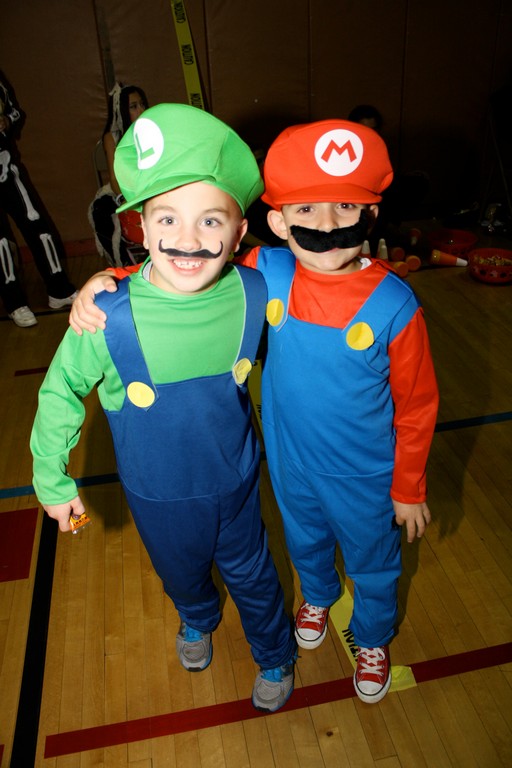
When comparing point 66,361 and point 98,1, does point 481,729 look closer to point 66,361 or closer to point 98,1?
point 66,361

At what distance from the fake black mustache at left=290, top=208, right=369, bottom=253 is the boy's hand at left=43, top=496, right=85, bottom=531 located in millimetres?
738

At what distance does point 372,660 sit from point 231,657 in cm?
43

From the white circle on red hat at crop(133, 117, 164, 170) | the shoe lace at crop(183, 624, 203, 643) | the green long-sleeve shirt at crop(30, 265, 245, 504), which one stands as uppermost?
the white circle on red hat at crop(133, 117, 164, 170)

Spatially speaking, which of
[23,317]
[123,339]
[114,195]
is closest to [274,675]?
[123,339]

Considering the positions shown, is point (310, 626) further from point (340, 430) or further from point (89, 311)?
point (89, 311)

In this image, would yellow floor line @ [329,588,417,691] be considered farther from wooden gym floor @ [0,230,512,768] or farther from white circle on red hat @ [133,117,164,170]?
white circle on red hat @ [133,117,164,170]

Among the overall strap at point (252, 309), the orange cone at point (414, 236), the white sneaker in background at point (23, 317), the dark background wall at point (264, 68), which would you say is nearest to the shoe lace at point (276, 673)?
the overall strap at point (252, 309)

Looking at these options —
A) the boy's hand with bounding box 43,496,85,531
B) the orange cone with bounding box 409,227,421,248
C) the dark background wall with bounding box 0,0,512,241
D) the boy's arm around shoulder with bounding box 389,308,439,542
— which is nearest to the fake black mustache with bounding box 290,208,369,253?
the boy's arm around shoulder with bounding box 389,308,439,542

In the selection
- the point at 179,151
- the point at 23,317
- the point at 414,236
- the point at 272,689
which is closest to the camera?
the point at 179,151

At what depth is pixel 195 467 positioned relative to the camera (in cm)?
137

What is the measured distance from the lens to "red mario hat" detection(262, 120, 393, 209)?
121 cm

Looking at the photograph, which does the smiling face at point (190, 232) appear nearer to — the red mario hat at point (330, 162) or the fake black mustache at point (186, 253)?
the fake black mustache at point (186, 253)

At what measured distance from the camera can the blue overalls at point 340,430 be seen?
1.31m

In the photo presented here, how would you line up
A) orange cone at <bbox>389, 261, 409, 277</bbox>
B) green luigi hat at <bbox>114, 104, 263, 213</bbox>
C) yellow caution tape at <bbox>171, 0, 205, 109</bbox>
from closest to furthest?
1. green luigi hat at <bbox>114, 104, 263, 213</bbox>
2. orange cone at <bbox>389, 261, 409, 277</bbox>
3. yellow caution tape at <bbox>171, 0, 205, 109</bbox>
